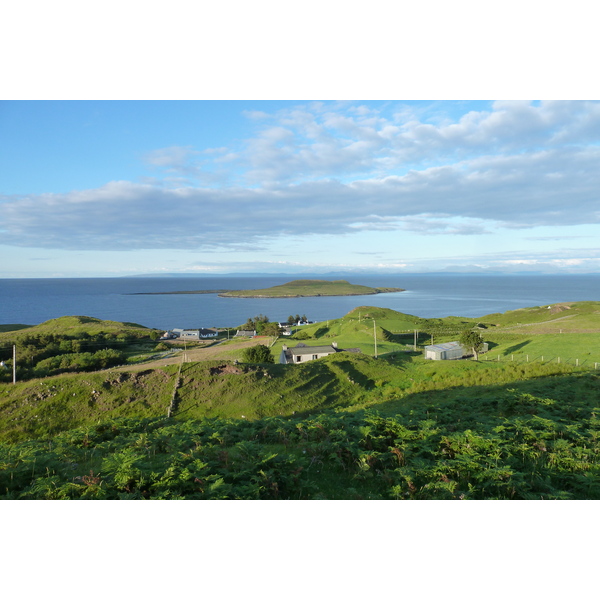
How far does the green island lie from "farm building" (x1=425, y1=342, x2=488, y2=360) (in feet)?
31.2

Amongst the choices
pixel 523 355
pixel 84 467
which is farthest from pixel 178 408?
pixel 523 355

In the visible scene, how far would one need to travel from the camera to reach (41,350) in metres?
35.3

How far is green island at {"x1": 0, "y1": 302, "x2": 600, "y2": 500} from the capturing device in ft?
14.9

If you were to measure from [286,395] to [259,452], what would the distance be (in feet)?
36.5

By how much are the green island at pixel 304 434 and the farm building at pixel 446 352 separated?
375 inches

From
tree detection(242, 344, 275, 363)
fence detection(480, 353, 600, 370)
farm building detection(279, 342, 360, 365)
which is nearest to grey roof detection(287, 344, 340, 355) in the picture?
farm building detection(279, 342, 360, 365)

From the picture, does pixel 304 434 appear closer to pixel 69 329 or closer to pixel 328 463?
pixel 328 463

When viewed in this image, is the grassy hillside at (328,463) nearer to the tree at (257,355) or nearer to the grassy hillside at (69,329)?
the tree at (257,355)

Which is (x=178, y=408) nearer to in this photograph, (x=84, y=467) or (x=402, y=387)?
(x=84, y=467)

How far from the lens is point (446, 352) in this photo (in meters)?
31.1

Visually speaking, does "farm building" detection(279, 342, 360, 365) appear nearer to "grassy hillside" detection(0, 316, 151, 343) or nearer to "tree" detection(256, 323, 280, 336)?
"tree" detection(256, 323, 280, 336)

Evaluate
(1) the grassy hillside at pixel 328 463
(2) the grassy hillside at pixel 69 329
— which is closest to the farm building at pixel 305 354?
(1) the grassy hillside at pixel 328 463

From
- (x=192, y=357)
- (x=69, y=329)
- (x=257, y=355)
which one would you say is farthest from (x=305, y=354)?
(x=69, y=329)

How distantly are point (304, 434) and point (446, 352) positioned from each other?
2776 cm
